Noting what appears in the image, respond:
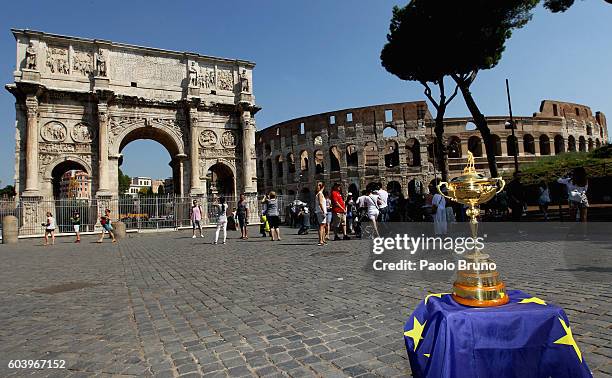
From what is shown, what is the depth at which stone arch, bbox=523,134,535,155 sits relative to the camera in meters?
35.6

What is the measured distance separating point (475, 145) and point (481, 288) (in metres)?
37.7

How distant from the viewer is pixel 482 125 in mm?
17203

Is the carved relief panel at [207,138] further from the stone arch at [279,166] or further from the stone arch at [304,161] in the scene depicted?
the stone arch at [279,166]

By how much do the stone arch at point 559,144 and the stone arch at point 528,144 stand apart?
3245mm

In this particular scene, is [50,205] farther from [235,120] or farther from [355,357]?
[355,357]

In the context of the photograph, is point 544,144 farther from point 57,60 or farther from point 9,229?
point 9,229

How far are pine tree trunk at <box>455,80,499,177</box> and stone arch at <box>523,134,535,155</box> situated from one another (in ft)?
72.1

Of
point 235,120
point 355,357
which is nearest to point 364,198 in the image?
point 355,357

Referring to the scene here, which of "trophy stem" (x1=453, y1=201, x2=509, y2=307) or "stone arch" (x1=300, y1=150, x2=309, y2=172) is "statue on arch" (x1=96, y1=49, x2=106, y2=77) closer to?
"stone arch" (x1=300, y1=150, x2=309, y2=172)

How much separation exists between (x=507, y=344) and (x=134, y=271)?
674 centimetres

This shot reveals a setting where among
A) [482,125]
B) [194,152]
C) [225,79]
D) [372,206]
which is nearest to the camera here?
[372,206]

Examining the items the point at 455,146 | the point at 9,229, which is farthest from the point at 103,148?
the point at 455,146

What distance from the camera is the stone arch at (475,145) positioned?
1372 inches

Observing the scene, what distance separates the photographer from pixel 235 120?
25.3 meters
